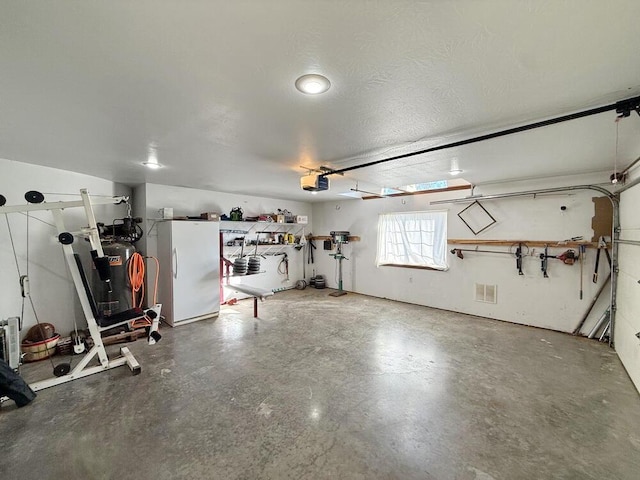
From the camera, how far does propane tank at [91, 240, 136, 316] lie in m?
3.57

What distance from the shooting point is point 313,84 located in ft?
4.83

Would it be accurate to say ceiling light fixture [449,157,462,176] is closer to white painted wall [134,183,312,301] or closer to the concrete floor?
the concrete floor

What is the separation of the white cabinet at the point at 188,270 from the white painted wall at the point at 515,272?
3.60 metres

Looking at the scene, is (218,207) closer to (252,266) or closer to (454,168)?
(252,266)

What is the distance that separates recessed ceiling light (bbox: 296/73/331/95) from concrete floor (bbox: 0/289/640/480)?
234 centimetres

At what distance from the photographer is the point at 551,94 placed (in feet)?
5.19

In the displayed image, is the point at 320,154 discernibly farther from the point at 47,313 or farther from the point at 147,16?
the point at 47,313

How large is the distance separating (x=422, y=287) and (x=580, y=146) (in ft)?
11.1

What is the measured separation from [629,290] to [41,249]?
22.8 feet

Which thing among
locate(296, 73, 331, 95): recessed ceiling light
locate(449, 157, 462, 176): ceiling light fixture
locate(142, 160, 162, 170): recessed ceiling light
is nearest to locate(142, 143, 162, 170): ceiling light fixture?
→ locate(142, 160, 162, 170): recessed ceiling light

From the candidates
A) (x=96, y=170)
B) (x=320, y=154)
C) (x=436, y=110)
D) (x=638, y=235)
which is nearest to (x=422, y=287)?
(x=638, y=235)

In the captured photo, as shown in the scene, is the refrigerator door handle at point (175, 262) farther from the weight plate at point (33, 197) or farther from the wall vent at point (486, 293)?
the wall vent at point (486, 293)

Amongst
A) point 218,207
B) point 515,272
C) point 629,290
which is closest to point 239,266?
point 218,207

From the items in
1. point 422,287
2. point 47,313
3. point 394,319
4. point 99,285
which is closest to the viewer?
point 47,313
